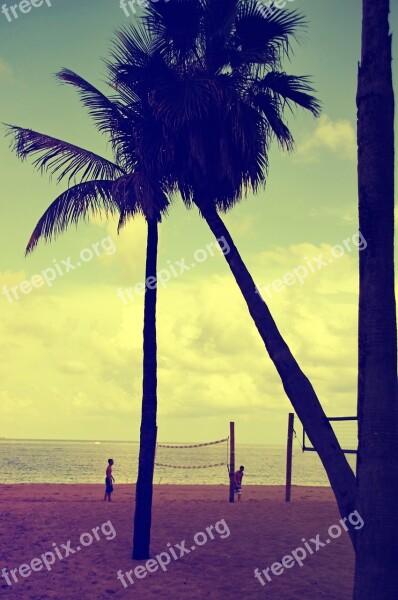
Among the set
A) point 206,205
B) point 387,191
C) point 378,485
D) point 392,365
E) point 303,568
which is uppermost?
point 206,205

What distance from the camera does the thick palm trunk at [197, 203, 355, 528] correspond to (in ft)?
28.7

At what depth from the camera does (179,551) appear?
44.7ft

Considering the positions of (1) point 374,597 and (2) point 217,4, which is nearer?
(1) point 374,597

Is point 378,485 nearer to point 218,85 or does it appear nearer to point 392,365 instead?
point 392,365

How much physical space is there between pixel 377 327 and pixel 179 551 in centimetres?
838

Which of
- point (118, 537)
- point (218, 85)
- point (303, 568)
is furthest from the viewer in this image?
point (118, 537)

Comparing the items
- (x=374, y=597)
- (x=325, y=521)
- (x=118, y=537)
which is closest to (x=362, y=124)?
(x=374, y=597)

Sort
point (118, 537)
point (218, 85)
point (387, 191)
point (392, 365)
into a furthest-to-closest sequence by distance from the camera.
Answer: point (118, 537) → point (218, 85) → point (387, 191) → point (392, 365)

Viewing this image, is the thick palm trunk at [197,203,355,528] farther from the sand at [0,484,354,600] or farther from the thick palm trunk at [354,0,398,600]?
the sand at [0,484,354,600]

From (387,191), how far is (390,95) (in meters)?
1.39

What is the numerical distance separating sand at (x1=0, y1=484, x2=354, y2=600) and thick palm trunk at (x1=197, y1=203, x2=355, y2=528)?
3405 millimetres

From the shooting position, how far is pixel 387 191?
8094 mm

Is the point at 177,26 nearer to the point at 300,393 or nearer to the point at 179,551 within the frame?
the point at 300,393

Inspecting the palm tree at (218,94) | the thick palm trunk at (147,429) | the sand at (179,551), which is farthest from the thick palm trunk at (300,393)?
the sand at (179,551)
